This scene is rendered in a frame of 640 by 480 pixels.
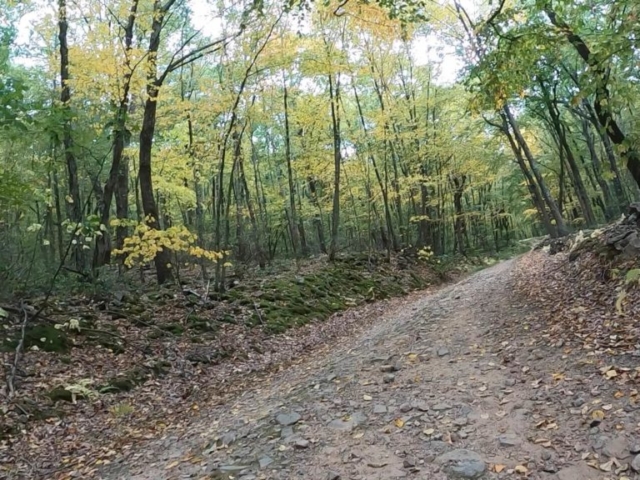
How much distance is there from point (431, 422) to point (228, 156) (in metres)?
15.7

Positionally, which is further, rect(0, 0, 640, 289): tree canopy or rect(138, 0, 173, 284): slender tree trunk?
rect(138, 0, 173, 284): slender tree trunk

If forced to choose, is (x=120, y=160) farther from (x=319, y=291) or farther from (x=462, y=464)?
(x=462, y=464)

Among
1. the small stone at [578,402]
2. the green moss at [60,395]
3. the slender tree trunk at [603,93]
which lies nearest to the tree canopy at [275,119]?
the slender tree trunk at [603,93]

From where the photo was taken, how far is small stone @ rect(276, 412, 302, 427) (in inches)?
191

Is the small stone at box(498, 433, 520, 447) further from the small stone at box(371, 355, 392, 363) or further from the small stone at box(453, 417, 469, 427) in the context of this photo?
the small stone at box(371, 355, 392, 363)

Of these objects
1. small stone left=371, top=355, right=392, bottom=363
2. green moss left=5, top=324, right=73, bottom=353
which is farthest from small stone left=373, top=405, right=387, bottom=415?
green moss left=5, top=324, right=73, bottom=353

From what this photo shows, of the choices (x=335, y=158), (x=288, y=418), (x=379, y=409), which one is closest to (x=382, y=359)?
(x=379, y=409)

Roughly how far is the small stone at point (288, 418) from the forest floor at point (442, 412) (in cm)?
1

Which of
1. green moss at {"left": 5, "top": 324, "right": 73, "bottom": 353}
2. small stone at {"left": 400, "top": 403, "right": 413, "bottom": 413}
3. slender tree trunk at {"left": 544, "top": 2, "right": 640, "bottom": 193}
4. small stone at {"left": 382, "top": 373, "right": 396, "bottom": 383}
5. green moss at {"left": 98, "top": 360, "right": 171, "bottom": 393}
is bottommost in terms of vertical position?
small stone at {"left": 400, "top": 403, "right": 413, "bottom": 413}

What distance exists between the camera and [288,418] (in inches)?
196

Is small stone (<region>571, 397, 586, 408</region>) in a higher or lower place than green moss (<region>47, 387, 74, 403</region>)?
lower

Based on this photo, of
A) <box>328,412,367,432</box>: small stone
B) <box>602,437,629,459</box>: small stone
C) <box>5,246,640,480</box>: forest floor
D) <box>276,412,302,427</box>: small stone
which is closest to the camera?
<box>602,437,629,459</box>: small stone

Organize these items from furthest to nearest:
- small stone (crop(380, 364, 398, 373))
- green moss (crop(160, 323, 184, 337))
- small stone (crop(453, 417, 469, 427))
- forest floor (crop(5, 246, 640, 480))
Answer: green moss (crop(160, 323, 184, 337)) < small stone (crop(380, 364, 398, 373)) < small stone (crop(453, 417, 469, 427)) < forest floor (crop(5, 246, 640, 480))

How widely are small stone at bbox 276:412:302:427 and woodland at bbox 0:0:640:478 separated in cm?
204
